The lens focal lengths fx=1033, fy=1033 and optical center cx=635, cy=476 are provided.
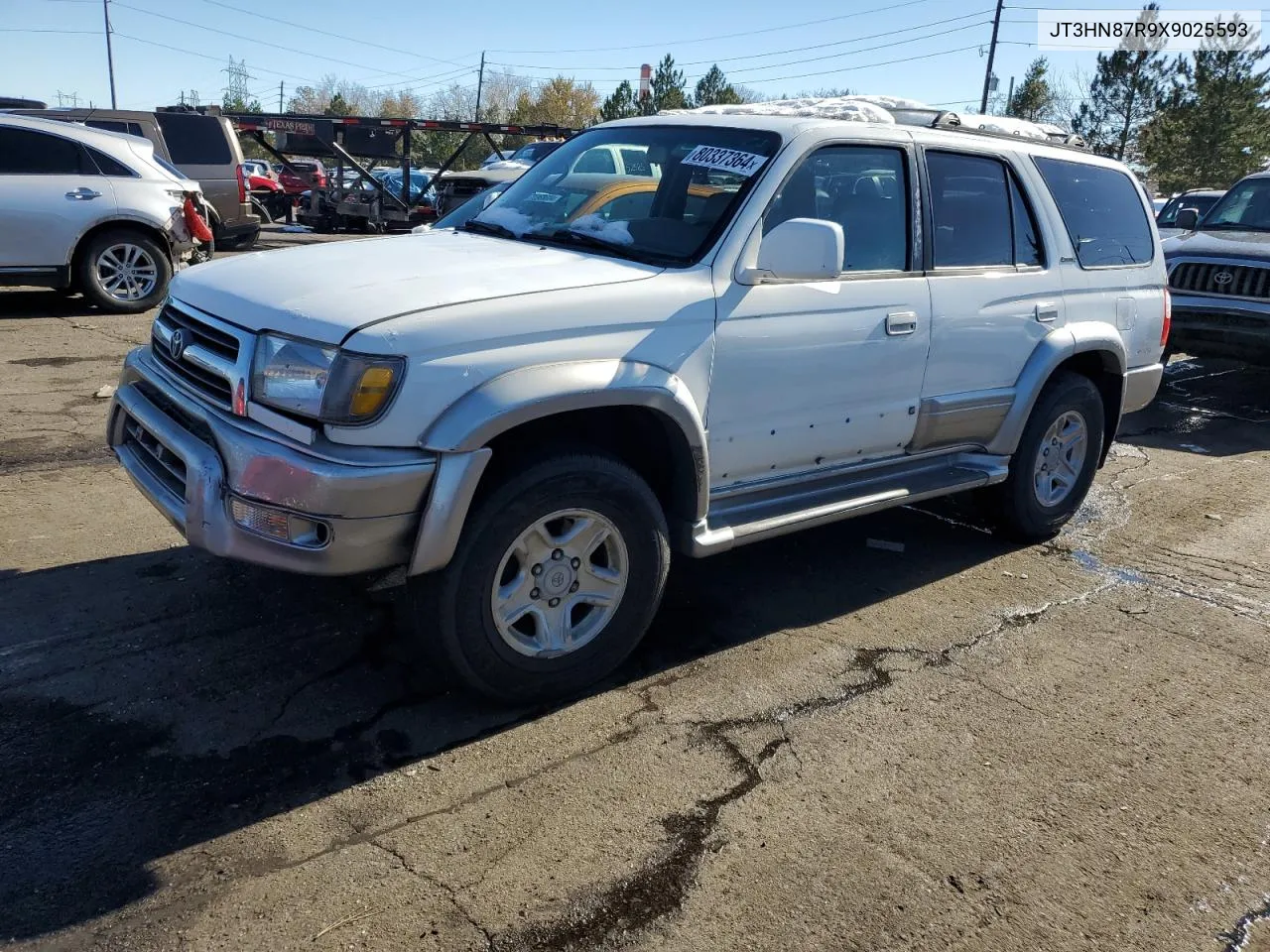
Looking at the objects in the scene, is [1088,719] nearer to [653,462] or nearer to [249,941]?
[653,462]

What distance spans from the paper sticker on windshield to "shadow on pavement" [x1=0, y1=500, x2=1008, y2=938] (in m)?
1.81

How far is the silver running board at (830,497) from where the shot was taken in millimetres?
3820

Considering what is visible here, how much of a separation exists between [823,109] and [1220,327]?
6.26m

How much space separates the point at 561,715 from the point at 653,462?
96 cm

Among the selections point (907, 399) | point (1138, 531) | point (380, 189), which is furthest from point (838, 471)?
point (380, 189)

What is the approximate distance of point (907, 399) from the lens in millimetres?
4434

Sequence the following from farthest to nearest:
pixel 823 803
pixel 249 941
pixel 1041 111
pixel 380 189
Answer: pixel 1041 111 < pixel 380 189 < pixel 823 803 < pixel 249 941

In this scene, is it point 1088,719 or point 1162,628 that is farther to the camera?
point 1162,628

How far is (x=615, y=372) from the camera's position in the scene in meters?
3.36

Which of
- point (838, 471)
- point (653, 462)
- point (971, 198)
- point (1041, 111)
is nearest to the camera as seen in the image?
point (653, 462)

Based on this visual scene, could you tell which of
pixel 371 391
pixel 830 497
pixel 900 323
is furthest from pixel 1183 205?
pixel 371 391

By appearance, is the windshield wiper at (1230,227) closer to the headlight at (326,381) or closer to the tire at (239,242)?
the headlight at (326,381)

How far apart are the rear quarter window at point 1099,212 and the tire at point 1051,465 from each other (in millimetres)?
668

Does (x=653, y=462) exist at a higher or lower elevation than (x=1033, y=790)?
higher
